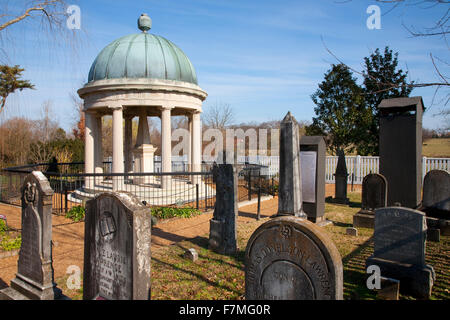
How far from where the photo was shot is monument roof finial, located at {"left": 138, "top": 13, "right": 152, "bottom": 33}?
14538 mm

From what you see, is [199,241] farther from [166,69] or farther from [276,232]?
[166,69]

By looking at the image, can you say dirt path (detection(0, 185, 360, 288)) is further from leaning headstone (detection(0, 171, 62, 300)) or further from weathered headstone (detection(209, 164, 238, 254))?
weathered headstone (detection(209, 164, 238, 254))

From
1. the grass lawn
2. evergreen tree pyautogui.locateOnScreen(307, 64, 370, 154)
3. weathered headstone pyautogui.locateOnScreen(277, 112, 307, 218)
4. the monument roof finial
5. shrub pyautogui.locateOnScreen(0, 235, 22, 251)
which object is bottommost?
the grass lawn

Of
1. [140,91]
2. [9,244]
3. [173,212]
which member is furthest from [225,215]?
[140,91]

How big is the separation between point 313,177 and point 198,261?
5.10m

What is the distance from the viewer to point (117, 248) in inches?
146

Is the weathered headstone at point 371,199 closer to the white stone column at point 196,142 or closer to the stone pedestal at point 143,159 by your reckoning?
the white stone column at point 196,142

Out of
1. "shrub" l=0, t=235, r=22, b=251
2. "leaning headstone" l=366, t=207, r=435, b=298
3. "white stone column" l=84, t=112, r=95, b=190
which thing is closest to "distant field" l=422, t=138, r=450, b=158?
"leaning headstone" l=366, t=207, r=435, b=298

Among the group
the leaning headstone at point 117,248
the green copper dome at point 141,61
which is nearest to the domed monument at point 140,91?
the green copper dome at point 141,61

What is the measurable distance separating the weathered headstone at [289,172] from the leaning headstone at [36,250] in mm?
4952

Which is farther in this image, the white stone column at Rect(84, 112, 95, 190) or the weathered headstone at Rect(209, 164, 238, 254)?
the white stone column at Rect(84, 112, 95, 190)

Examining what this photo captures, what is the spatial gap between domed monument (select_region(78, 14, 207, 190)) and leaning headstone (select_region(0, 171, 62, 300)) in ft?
23.7

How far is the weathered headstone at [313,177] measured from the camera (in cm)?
955

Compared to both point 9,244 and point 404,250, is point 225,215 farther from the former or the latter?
point 9,244
